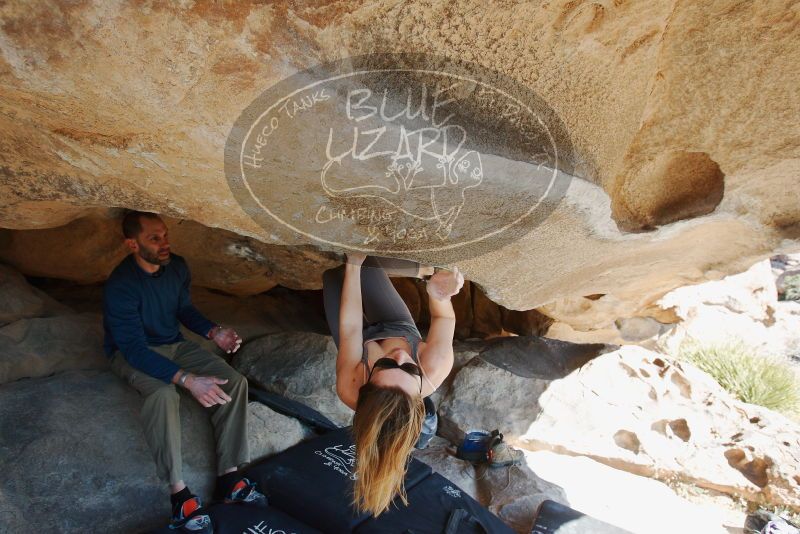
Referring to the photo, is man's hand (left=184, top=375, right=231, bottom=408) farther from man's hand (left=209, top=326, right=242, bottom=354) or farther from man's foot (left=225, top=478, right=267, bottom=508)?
man's foot (left=225, top=478, right=267, bottom=508)

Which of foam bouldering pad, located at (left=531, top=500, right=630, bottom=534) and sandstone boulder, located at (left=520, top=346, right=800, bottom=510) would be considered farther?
sandstone boulder, located at (left=520, top=346, right=800, bottom=510)

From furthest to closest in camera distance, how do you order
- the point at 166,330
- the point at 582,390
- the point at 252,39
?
1. the point at 582,390
2. the point at 166,330
3. the point at 252,39

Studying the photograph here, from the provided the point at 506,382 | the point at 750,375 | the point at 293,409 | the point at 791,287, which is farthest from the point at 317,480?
the point at 791,287

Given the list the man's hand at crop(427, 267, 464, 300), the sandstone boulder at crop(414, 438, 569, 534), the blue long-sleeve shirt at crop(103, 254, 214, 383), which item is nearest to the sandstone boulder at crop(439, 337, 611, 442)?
the sandstone boulder at crop(414, 438, 569, 534)

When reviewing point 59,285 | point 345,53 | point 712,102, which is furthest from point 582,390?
point 59,285

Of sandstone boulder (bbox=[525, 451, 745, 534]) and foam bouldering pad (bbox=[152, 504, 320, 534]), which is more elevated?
foam bouldering pad (bbox=[152, 504, 320, 534])

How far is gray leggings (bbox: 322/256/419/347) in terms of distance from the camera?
215 centimetres

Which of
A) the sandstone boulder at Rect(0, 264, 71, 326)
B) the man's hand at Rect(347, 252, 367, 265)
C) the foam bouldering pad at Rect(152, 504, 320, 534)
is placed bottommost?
the foam bouldering pad at Rect(152, 504, 320, 534)

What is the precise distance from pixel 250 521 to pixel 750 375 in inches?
197

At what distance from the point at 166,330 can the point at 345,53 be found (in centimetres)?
171

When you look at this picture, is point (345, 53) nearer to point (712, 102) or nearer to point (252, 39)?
point (252, 39)

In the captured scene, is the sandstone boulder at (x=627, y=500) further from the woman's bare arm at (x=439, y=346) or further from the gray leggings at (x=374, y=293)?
the gray leggings at (x=374, y=293)

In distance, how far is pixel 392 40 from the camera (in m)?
1.47

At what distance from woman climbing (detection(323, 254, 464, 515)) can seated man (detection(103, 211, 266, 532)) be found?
67 centimetres
